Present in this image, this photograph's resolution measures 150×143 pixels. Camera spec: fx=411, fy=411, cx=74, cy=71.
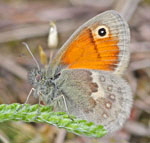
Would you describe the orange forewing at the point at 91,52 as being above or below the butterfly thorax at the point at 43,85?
above

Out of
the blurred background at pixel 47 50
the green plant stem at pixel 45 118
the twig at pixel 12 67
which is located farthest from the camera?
the twig at pixel 12 67

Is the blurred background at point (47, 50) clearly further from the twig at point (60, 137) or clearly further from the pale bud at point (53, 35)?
the pale bud at point (53, 35)

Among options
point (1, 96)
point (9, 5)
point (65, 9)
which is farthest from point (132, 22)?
point (1, 96)

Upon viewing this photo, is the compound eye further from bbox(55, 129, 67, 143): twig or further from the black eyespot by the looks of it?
bbox(55, 129, 67, 143): twig

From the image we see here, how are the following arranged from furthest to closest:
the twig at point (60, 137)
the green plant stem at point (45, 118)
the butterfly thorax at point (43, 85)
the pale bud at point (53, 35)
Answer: the twig at point (60, 137), the pale bud at point (53, 35), the butterfly thorax at point (43, 85), the green plant stem at point (45, 118)

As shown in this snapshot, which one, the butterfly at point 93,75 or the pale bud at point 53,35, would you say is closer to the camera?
the butterfly at point 93,75

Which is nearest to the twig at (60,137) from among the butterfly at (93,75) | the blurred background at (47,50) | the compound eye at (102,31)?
the blurred background at (47,50)

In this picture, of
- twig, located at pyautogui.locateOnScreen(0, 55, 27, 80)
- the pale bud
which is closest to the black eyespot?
the pale bud

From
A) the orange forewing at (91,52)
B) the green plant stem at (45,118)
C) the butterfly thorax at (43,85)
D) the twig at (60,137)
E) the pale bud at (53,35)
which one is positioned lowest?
the twig at (60,137)

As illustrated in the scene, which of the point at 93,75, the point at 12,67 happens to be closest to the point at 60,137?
the point at 93,75
